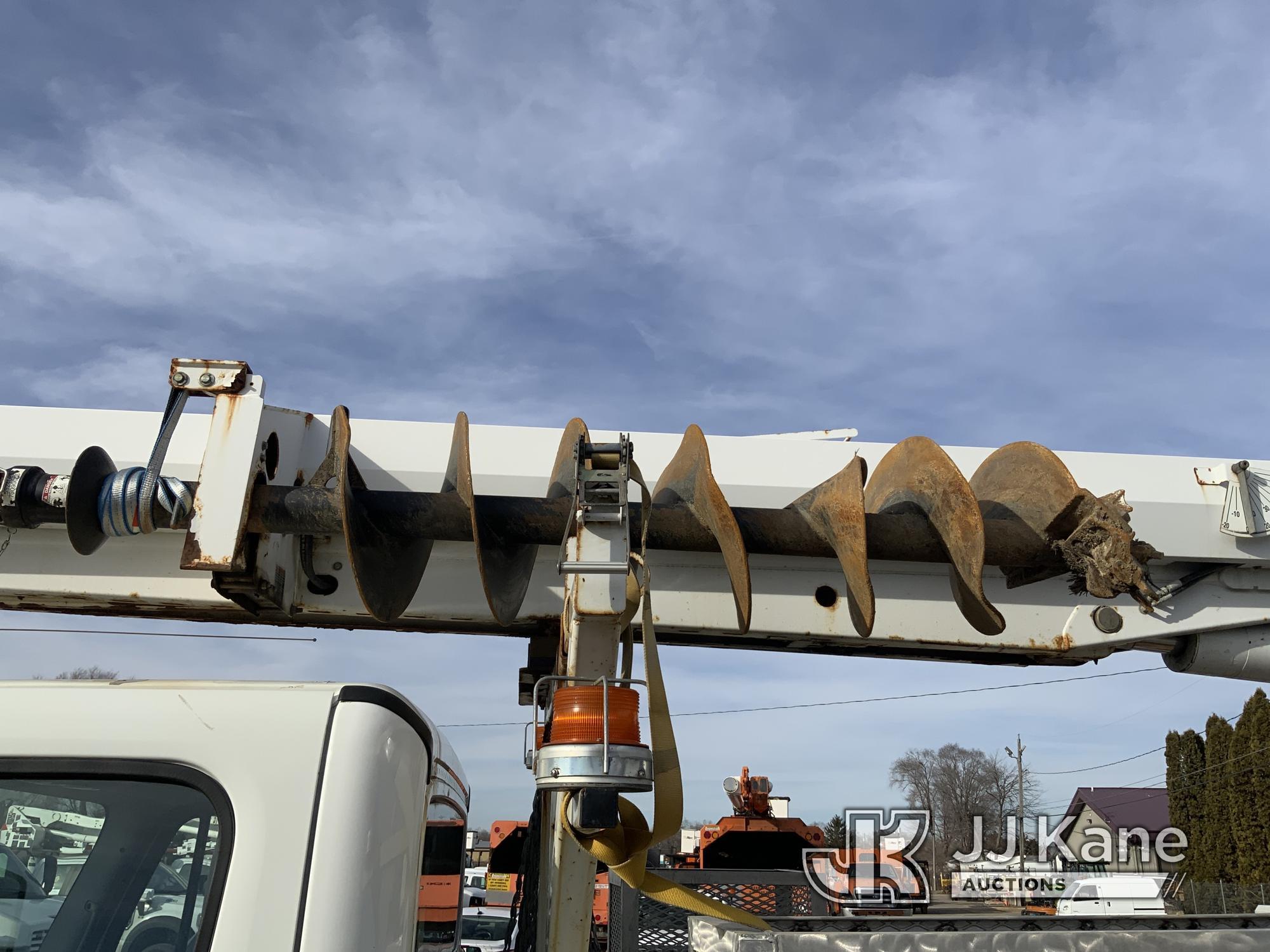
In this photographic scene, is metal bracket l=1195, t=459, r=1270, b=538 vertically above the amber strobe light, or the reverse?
metal bracket l=1195, t=459, r=1270, b=538

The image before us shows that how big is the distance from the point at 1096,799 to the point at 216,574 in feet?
210

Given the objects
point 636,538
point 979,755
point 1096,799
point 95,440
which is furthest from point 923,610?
point 979,755

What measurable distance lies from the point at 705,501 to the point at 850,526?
0.35m

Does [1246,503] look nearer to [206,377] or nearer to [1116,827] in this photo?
[206,377]

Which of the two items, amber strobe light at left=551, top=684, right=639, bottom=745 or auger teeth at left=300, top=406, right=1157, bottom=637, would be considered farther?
auger teeth at left=300, top=406, right=1157, bottom=637

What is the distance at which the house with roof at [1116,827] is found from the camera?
48.8 m

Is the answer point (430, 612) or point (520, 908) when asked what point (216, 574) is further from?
point (520, 908)

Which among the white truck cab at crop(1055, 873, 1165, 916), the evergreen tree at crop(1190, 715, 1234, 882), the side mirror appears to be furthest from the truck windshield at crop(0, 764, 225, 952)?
the evergreen tree at crop(1190, 715, 1234, 882)

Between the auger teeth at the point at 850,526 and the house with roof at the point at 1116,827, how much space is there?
166ft

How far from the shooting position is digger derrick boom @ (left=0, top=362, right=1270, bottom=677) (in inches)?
95.3

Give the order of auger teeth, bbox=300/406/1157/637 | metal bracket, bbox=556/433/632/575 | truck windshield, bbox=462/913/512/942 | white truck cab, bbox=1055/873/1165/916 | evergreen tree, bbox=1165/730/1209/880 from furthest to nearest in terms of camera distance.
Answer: evergreen tree, bbox=1165/730/1209/880 < white truck cab, bbox=1055/873/1165/916 < truck windshield, bbox=462/913/512/942 < auger teeth, bbox=300/406/1157/637 < metal bracket, bbox=556/433/632/575

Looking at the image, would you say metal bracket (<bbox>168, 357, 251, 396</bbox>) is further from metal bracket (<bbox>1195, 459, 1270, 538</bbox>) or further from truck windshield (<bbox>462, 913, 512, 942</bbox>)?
truck windshield (<bbox>462, 913, 512, 942</bbox>)

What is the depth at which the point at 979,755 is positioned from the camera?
2822 inches

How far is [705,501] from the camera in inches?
95.7
